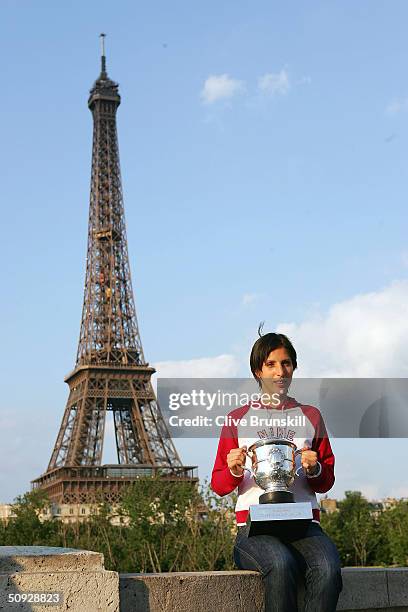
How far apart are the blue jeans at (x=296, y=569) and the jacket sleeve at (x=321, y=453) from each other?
0.79 feet

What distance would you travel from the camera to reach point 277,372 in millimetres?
5109

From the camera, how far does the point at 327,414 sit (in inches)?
212

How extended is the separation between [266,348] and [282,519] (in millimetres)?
1017

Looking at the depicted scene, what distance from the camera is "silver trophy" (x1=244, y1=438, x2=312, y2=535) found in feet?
15.0

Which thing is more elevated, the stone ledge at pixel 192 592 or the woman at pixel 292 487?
the woman at pixel 292 487

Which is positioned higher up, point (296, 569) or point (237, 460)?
point (237, 460)

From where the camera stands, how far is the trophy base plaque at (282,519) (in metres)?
4.55

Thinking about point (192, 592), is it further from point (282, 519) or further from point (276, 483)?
point (276, 483)

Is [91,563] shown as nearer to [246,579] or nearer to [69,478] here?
[246,579]

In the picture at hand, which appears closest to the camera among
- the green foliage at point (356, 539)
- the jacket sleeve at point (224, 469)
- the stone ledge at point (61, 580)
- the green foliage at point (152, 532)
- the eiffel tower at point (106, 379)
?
the stone ledge at point (61, 580)

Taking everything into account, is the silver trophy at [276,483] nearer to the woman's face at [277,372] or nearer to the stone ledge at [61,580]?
the woman's face at [277,372]

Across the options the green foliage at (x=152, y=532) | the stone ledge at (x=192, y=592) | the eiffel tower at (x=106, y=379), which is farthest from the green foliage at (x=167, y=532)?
the stone ledge at (x=192, y=592)

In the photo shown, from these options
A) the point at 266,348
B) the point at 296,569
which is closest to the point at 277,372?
the point at 266,348

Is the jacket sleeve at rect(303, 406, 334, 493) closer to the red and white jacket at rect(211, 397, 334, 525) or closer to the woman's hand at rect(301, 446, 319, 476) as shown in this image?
the red and white jacket at rect(211, 397, 334, 525)
